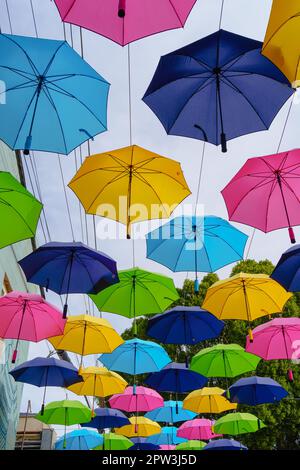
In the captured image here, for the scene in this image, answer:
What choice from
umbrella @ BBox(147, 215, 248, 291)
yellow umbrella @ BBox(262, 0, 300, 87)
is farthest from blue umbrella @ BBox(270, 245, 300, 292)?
yellow umbrella @ BBox(262, 0, 300, 87)

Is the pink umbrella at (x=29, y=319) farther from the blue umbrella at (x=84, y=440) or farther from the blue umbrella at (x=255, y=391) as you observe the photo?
Answer: the blue umbrella at (x=84, y=440)

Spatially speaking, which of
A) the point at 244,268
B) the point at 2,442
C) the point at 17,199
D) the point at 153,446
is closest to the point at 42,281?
the point at 17,199

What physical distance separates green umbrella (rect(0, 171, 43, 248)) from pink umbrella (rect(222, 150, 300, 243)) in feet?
10.0

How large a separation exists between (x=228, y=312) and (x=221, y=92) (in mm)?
4477

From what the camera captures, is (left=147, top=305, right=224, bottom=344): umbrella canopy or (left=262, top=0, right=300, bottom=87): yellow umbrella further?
(left=147, top=305, right=224, bottom=344): umbrella canopy

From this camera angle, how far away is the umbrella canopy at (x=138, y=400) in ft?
36.3

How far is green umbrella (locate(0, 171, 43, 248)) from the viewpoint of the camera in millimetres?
6004

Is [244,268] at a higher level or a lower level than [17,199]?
higher

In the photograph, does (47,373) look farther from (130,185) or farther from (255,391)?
(130,185)

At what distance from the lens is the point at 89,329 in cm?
864

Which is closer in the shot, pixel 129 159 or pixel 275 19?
pixel 275 19

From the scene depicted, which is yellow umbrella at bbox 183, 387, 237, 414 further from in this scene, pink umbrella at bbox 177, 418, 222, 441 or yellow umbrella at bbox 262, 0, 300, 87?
yellow umbrella at bbox 262, 0, 300, 87

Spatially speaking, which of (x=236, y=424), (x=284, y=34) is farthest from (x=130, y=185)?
(x=236, y=424)

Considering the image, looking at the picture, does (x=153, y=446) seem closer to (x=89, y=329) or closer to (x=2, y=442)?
(x=2, y=442)
